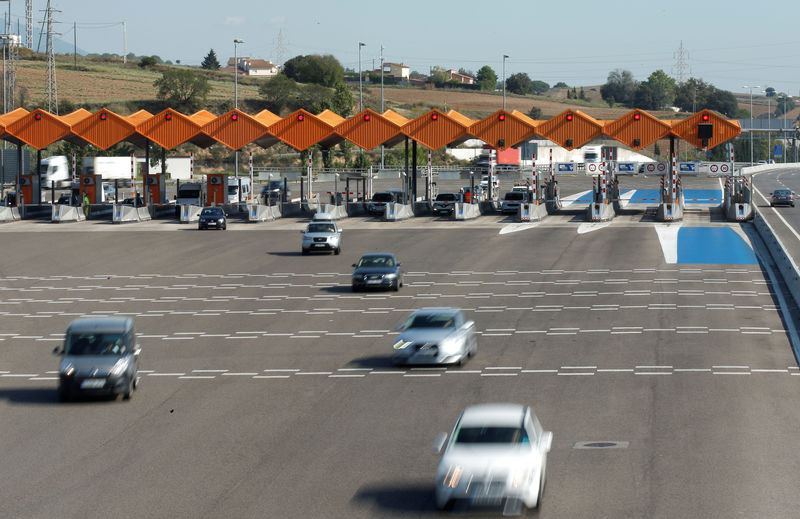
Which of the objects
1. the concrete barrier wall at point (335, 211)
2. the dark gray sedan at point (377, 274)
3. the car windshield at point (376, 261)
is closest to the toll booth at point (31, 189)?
the concrete barrier wall at point (335, 211)

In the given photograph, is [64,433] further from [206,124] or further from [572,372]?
[206,124]

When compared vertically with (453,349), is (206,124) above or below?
above

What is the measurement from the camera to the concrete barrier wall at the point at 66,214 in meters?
67.9

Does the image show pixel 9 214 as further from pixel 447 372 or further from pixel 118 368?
pixel 447 372

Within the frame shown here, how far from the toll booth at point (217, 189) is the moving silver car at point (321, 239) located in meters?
25.0

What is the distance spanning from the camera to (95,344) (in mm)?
23391

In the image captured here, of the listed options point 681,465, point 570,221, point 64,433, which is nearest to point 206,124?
point 570,221

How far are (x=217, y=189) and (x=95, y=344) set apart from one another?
52154mm

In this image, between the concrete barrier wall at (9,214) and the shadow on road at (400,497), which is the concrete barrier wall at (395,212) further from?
the shadow on road at (400,497)

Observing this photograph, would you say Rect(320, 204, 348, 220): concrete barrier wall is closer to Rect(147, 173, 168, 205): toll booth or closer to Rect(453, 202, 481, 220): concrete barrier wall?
Rect(453, 202, 481, 220): concrete barrier wall

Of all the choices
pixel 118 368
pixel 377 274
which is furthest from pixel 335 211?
pixel 118 368

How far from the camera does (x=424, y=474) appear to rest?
17078 millimetres

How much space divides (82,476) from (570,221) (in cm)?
4969

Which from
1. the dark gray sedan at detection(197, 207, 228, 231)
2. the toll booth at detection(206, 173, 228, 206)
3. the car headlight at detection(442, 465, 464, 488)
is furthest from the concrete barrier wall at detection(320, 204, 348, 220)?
the car headlight at detection(442, 465, 464, 488)
